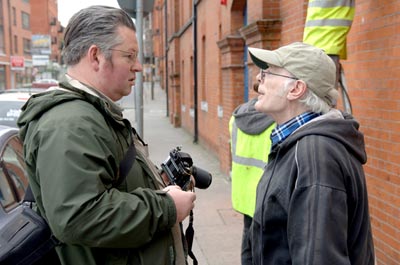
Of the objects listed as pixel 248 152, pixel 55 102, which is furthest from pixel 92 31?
pixel 248 152

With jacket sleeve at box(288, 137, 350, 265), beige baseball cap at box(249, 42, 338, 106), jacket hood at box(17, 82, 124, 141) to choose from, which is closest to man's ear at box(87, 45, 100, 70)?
jacket hood at box(17, 82, 124, 141)

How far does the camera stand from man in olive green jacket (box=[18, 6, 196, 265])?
5.58 ft

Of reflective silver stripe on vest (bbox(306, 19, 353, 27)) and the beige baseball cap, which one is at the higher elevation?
reflective silver stripe on vest (bbox(306, 19, 353, 27))

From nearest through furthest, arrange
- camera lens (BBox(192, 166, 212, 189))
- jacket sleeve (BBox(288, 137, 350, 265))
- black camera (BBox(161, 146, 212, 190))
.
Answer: jacket sleeve (BBox(288, 137, 350, 265)), black camera (BBox(161, 146, 212, 190)), camera lens (BBox(192, 166, 212, 189))

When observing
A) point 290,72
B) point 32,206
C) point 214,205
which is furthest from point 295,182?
point 214,205

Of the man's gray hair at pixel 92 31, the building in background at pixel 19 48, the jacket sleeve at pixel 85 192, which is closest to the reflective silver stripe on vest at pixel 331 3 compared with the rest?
the man's gray hair at pixel 92 31

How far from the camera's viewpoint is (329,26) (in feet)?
10.5

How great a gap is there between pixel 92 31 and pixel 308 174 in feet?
3.42

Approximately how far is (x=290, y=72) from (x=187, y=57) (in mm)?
15840

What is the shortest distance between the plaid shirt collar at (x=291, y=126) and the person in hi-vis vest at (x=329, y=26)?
1.27m

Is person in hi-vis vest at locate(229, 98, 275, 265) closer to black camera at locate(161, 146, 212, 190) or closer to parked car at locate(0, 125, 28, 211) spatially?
black camera at locate(161, 146, 212, 190)

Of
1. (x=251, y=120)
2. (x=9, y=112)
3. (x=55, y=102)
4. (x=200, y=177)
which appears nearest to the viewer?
(x=55, y=102)

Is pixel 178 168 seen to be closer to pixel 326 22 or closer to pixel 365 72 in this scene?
pixel 326 22

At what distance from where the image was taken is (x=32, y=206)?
6.84 feet
